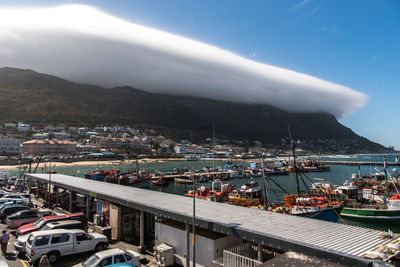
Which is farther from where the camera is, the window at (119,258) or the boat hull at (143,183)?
the boat hull at (143,183)

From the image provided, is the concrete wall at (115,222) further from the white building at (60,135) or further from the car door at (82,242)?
the white building at (60,135)

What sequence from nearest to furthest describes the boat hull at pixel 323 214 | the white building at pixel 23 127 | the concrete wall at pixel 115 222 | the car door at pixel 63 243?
the car door at pixel 63 243, the concrete wall at pixel 115 222, the boat hull at pixel 323 214, the white building at pixel 23 127

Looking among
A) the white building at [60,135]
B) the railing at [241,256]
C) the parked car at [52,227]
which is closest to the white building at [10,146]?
the white building at [60,135]

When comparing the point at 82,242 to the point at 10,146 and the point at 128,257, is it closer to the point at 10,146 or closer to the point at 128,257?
the point at 128,257

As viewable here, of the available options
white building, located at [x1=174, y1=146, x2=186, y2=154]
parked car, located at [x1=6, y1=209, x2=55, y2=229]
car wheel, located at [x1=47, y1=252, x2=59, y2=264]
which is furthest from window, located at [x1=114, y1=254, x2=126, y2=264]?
white building, located at [x1=174, y1=146, x2=186, y2=154]

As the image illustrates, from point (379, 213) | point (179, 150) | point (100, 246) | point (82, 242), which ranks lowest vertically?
point (379, 213)

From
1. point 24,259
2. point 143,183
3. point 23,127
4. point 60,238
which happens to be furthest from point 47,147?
point 60,238
